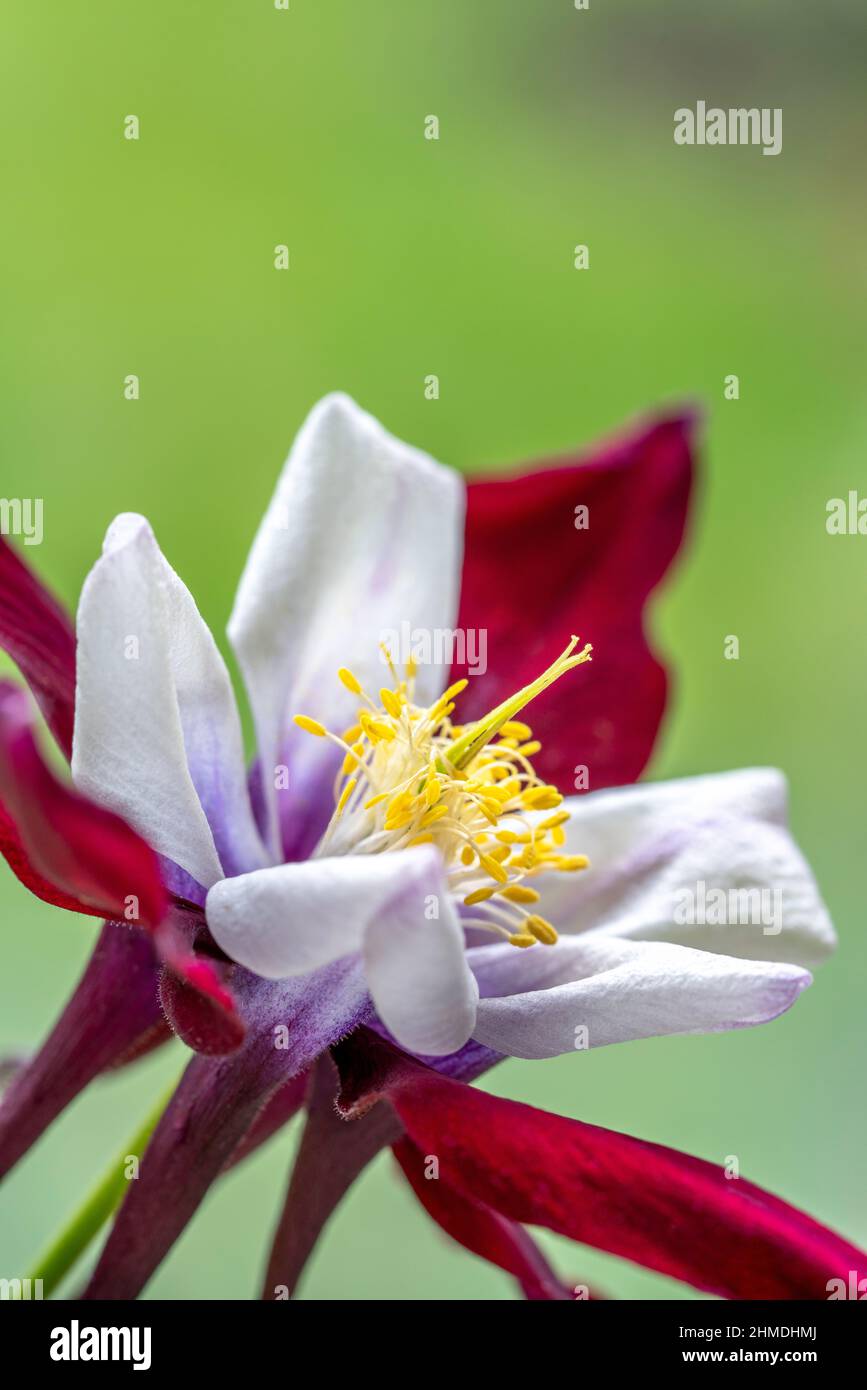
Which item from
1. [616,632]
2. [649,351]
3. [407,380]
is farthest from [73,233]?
[616,632]

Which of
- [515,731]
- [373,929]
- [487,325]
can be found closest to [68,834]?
[373,929]

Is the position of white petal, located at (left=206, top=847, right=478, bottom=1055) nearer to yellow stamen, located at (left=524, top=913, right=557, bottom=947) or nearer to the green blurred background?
yellow stamen, located at (left=524, top=913, right=557, bottom=947)

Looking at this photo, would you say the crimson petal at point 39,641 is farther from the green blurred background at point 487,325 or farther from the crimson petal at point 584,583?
the green blurred background at point 487,325

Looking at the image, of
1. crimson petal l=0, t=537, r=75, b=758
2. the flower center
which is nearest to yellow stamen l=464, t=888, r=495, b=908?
the flower center

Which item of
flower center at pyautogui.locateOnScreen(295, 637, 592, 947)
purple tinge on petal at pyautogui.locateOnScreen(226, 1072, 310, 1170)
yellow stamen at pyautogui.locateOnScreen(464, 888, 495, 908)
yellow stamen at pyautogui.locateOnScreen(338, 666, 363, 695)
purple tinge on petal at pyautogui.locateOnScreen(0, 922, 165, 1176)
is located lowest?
purple tinge on petal at pyautogui.locateOnScreen(226, 1072, 310, 1170)

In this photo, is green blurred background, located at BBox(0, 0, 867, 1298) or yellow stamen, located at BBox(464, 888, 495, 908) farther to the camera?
green blurred background, located at BBox(0, 0, 867, 1298)

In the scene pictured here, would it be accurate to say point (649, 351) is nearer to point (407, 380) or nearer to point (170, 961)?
point (407, 380)

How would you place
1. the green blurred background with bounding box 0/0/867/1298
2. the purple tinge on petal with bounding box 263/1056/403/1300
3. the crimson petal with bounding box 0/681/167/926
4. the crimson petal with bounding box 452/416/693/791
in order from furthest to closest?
the green blurred background with bounding box 0/0/867/1298, the crimson petal with bounding box 452/416/693/791, the purple tinge on petal with bounding box 263/1056/403/1300, the crimson petal with bounding box 0/681/167/926
